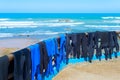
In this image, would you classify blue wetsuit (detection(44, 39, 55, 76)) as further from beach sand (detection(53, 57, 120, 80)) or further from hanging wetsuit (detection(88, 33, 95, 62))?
hanging wetsuit (detection(88, 33, 95, 62))

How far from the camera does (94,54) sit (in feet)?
27.5

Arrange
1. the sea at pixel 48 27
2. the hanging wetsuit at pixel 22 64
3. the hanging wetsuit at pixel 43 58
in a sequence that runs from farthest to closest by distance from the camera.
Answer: the sea at pixel 48 27 < the hanging wetsuit at pixel 43 58 < the hanging wetsuit at pixel 22 64

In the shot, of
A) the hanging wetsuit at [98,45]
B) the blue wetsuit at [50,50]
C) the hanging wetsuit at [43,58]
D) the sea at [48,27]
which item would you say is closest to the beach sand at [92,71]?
the hanging wetsuit at [98,45]

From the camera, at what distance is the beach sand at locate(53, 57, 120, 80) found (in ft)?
25.5

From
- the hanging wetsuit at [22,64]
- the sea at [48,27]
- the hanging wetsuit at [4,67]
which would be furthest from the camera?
the sea at [48,27]

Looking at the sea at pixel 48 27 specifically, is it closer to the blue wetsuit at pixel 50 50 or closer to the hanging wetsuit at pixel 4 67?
the blue wetsuit at pixel 50 50

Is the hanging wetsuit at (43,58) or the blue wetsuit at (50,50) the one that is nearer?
the hanging wetsuit at (43,58)

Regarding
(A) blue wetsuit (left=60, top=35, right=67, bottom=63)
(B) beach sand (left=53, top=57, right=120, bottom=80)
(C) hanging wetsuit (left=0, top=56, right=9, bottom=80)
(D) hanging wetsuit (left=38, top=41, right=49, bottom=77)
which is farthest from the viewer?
(B) beach sand (left=53, top=57, right=120, bottom=80)

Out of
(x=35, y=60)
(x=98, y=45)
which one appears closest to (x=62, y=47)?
(x=98, y=45)

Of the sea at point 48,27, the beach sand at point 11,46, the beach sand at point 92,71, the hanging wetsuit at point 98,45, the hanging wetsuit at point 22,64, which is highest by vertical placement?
the hanging wetsuit at point 22,64

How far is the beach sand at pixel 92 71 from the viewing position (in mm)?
7765

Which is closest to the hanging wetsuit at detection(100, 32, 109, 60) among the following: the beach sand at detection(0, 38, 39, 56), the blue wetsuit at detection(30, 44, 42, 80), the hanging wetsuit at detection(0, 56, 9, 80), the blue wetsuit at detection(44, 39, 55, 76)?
the blue wetsuit at detection(44, 39, 55, 76)

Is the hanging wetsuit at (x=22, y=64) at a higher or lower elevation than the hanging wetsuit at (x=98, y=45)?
higher

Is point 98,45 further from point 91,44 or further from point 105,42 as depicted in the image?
point 91,44
